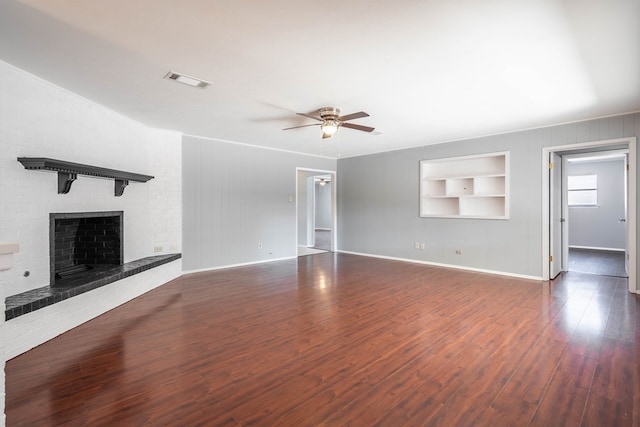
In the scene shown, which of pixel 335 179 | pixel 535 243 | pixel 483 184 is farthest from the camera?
pixel 335 179

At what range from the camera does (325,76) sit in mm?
3066

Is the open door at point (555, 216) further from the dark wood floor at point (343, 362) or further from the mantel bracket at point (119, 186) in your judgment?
the mantel bracket at point (119, 186)

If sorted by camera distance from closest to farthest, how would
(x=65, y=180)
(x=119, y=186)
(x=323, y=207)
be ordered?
→ 1. (x=65, y=180)
2. (x=119, y=186)
3. (x=323, y=207)

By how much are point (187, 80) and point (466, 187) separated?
17.6 feet

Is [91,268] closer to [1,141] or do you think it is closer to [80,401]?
[1,141]

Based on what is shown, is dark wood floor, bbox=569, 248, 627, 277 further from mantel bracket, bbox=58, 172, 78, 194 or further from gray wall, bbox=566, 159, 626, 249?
mantel bracket, bbox=58, 172, 78, 194

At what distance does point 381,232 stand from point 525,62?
16.3 feet

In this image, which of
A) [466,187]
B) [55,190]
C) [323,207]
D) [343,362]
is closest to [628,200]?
[466,187]

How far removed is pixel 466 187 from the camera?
6223 millimetres

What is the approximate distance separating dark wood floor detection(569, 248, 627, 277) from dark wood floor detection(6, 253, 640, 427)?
189 centimetres

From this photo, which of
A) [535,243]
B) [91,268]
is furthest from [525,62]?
[91,268]

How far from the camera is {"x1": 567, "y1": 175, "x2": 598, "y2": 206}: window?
8.27 metres

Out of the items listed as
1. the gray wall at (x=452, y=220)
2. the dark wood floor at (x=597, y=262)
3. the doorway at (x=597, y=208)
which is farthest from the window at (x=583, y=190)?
the gray wall at (x=452, y=220)

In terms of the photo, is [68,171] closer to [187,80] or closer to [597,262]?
[187,80]
